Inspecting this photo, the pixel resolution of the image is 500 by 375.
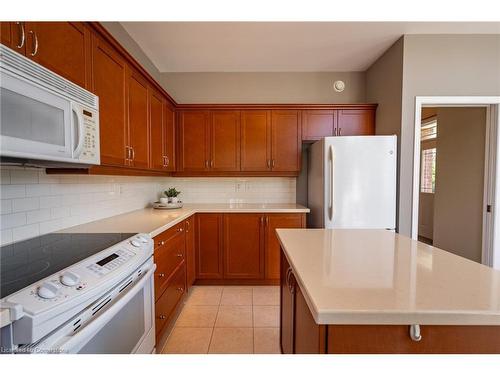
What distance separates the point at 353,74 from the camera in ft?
11.0

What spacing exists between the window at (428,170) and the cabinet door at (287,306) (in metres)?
4.70

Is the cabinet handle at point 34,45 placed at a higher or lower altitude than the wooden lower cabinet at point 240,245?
higher

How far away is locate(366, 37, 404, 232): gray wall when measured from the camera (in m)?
2.58

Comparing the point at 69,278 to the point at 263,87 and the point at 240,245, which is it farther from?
the point at 263,87

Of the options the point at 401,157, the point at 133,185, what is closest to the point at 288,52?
the point at 401,157

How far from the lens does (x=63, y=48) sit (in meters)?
1.24

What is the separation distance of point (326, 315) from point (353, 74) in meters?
3.53

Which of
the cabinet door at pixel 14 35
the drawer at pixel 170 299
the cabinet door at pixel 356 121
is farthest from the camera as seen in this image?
the cabinet door at pixel 356 121

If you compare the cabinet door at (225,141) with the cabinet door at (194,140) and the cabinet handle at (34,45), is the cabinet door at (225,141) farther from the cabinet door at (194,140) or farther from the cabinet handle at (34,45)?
the cabinet handle at (34,45)

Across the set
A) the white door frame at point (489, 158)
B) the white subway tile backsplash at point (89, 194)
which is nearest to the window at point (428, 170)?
the white door frame at point (489, 158)

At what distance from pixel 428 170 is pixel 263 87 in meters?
3.98

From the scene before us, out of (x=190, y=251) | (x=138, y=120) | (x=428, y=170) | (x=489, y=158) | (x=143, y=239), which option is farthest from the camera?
(x=428, y=170)

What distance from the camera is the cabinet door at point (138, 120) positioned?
6.37 ft

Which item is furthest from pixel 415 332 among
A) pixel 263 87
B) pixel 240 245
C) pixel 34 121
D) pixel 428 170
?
pixel 428 170
